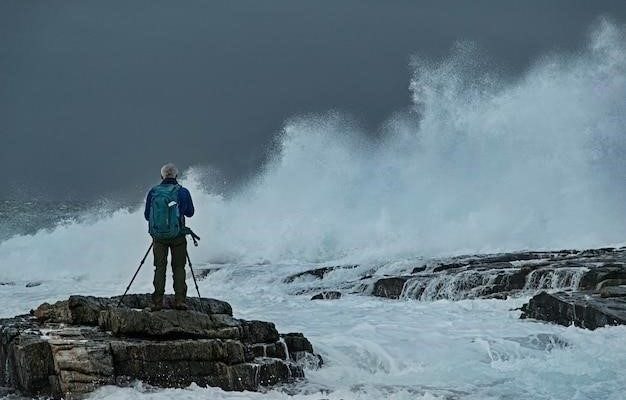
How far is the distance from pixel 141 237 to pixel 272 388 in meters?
25.4

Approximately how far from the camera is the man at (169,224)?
7.96 metres

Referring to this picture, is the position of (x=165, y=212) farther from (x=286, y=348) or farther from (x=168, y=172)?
(x=286, y=348)

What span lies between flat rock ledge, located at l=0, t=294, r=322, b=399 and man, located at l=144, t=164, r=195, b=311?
12.7 inches

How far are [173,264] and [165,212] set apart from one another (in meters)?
0.74

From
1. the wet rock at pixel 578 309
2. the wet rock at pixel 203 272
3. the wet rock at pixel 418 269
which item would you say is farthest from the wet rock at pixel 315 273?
the wet rock at pixel 578 309

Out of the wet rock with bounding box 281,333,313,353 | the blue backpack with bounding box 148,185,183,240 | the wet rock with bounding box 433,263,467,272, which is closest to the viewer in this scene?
the blue backpack with bounding box 148,185,183,240

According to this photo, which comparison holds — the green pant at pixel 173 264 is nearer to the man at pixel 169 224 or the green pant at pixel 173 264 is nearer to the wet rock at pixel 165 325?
the man at pixel 169 224

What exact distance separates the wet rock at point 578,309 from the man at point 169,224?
6687mm

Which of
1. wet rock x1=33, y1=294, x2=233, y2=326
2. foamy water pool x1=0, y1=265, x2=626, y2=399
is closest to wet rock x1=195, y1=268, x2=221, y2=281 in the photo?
foamy water pool x1=0, y1=265, x2=626, y2=399

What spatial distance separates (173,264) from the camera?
833 centimetres

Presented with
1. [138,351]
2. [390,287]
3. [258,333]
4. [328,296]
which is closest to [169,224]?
[138,351]

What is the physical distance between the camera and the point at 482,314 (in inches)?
524

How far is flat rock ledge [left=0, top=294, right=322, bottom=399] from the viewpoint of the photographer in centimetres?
705

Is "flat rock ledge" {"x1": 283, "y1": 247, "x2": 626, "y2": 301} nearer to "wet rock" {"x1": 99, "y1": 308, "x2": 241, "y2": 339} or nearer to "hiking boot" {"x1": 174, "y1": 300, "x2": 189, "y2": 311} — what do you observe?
"wet rock" {"x1": 99, "y1": 308, "x2": 241, "y2": 339}
